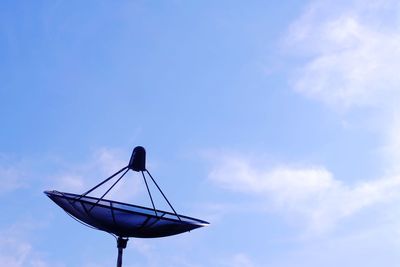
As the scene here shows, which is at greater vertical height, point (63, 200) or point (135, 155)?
point (135, 155)

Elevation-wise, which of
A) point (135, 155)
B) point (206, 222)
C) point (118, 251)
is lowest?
point (118, 251)

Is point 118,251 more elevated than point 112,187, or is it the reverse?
point 112,187

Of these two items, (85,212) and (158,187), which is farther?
(158,187)

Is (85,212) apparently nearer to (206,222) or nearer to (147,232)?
(147,232)

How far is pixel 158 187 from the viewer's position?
70.9ft

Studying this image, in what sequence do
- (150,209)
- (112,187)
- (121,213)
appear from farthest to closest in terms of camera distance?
(150,209) < (112,187) < (121,213)

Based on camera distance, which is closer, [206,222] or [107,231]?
[107,231]

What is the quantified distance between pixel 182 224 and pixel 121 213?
2184 millimetres

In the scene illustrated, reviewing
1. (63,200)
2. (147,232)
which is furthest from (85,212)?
(147,232)

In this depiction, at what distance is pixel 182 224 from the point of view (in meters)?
20.8

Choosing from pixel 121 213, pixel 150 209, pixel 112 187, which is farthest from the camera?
pixel 150 209

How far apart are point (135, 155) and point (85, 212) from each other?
2.67m

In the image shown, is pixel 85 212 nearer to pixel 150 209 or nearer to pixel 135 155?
pixel 135 155

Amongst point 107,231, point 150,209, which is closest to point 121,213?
point 107,231
